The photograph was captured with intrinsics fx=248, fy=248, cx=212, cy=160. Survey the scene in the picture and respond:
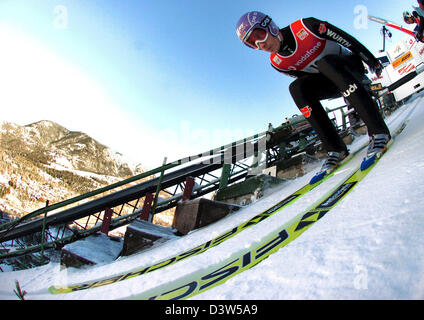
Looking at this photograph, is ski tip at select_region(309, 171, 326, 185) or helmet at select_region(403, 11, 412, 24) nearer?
ski tip at select_region(309, 171, 326, 185)

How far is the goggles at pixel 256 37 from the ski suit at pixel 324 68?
0.24 meters

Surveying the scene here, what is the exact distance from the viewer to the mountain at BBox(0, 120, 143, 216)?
28.5m

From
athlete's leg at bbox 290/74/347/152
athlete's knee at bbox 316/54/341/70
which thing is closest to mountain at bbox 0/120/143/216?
athlete's leg at bbox 290/74/347/152

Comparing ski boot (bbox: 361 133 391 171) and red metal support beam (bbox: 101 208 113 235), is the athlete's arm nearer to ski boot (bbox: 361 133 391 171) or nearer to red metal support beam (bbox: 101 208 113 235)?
ski boot (bbox: 361 133 391 171)

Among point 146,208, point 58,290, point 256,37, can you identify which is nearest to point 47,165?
point 146,208

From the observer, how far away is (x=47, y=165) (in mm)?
35719

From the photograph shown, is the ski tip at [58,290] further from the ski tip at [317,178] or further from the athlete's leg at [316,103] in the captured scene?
the athlete's leg at [316,103]

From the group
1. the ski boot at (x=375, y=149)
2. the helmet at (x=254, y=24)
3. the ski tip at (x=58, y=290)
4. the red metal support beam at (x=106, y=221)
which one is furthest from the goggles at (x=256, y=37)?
the red metal support beam at (x=106, y=221)

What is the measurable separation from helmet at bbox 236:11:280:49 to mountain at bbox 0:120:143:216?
2663 centimetres

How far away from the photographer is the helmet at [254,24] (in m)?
2.62

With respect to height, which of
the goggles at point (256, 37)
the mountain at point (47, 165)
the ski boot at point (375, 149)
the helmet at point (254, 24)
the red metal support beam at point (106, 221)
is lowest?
the red metal support beam at point (106, 221)
